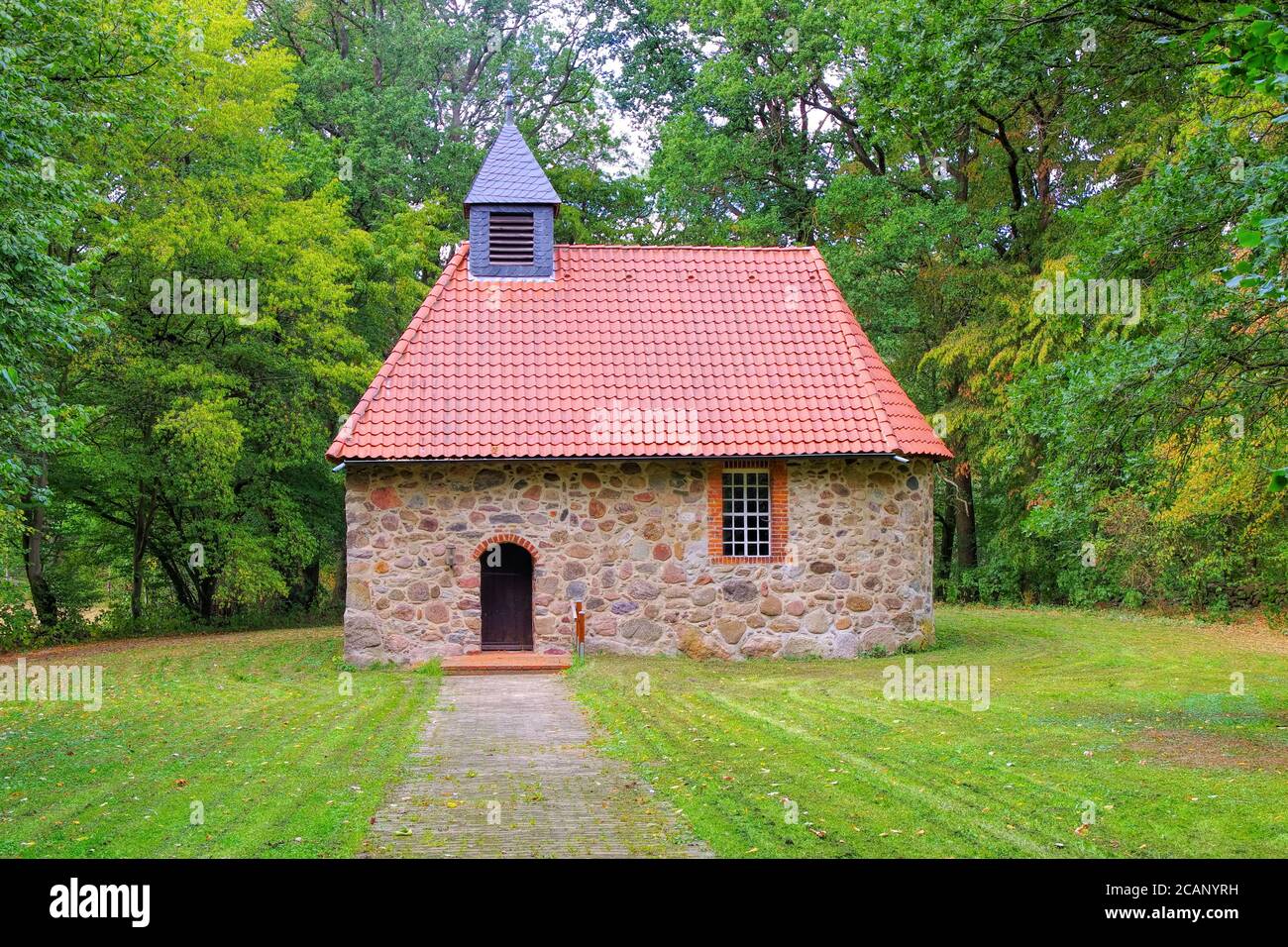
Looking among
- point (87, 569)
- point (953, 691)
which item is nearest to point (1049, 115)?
point (953, 691)

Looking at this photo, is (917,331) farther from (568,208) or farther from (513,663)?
(513,663)

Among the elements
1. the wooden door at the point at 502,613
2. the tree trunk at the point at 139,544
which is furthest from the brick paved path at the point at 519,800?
the tree trunk at the point at 139,544

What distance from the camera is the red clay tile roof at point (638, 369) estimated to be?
17.0m

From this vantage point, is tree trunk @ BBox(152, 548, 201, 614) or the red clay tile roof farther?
tree trunk @ BBox(152, 548, 201, 614)

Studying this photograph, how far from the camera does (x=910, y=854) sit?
6.52 meters

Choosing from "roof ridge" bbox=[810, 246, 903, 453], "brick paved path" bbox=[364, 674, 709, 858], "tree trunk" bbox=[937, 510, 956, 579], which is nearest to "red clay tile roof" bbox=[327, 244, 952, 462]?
"roof ridge" bbox=[810, 246, 903, 453]

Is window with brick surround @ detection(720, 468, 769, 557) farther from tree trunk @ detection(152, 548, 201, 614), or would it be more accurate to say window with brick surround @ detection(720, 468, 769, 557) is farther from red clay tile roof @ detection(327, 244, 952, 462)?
tree trunk @ detection(152, 548, 201, 614)

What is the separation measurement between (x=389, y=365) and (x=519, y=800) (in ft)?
36.5

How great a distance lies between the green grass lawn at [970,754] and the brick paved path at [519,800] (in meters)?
0.32

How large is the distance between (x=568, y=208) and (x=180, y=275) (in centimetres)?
1152

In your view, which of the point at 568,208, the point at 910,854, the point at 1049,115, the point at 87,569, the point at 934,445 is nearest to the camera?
the point at 910,854

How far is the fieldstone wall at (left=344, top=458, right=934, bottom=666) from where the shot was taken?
16.8 metres

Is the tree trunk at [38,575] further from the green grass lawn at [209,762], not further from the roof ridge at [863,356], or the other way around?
the roof ridge at [863,356]

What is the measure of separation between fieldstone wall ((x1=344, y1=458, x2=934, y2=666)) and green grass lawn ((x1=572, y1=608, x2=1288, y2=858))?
2.38 feet
